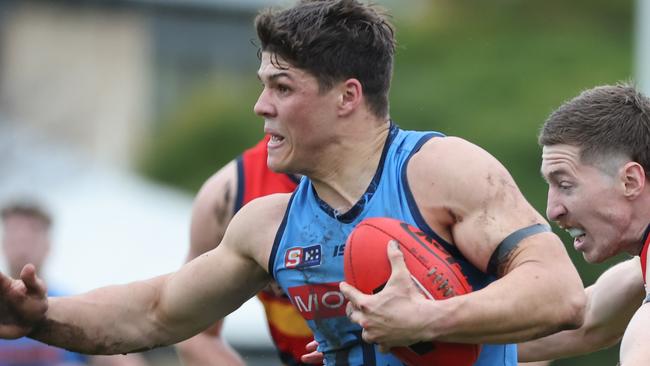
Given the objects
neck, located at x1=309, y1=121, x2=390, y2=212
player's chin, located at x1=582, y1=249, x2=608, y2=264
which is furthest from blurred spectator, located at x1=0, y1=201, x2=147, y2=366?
player's chin, located at x1=582, y1=249, x2=608, y2=264

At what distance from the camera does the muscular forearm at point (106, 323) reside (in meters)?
5.52

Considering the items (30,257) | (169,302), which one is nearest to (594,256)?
(169,302)

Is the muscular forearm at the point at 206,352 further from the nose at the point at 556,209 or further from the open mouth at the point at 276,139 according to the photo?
the nose at the point at 556,209

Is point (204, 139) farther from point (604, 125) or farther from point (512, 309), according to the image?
point (512, 309)

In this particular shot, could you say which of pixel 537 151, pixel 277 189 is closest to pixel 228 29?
pixel 537 151

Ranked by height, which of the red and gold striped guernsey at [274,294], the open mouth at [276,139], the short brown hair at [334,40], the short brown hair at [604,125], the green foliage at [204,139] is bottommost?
the green foliage at [204,139]

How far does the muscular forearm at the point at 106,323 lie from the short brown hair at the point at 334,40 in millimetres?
1168

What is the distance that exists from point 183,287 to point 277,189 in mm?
1369

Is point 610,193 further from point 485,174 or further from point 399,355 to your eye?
point 399,355

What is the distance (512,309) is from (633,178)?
925mm

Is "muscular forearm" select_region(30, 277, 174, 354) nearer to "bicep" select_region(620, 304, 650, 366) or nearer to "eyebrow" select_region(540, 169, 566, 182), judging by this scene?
"eyebrow" select_region(540, 169, 566, 182)

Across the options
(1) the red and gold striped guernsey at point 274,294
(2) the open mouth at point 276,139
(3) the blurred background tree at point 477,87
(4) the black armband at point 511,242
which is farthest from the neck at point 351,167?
(3) the blurred background tree at point 477,87

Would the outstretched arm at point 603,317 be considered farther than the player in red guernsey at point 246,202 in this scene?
No

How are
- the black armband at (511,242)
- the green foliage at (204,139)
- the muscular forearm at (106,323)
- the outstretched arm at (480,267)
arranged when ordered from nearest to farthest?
the outstretched arm at (480,267) → the black armband at (511,242) → the muscular forearm at (106,323) → the green foliage at (204,139)
